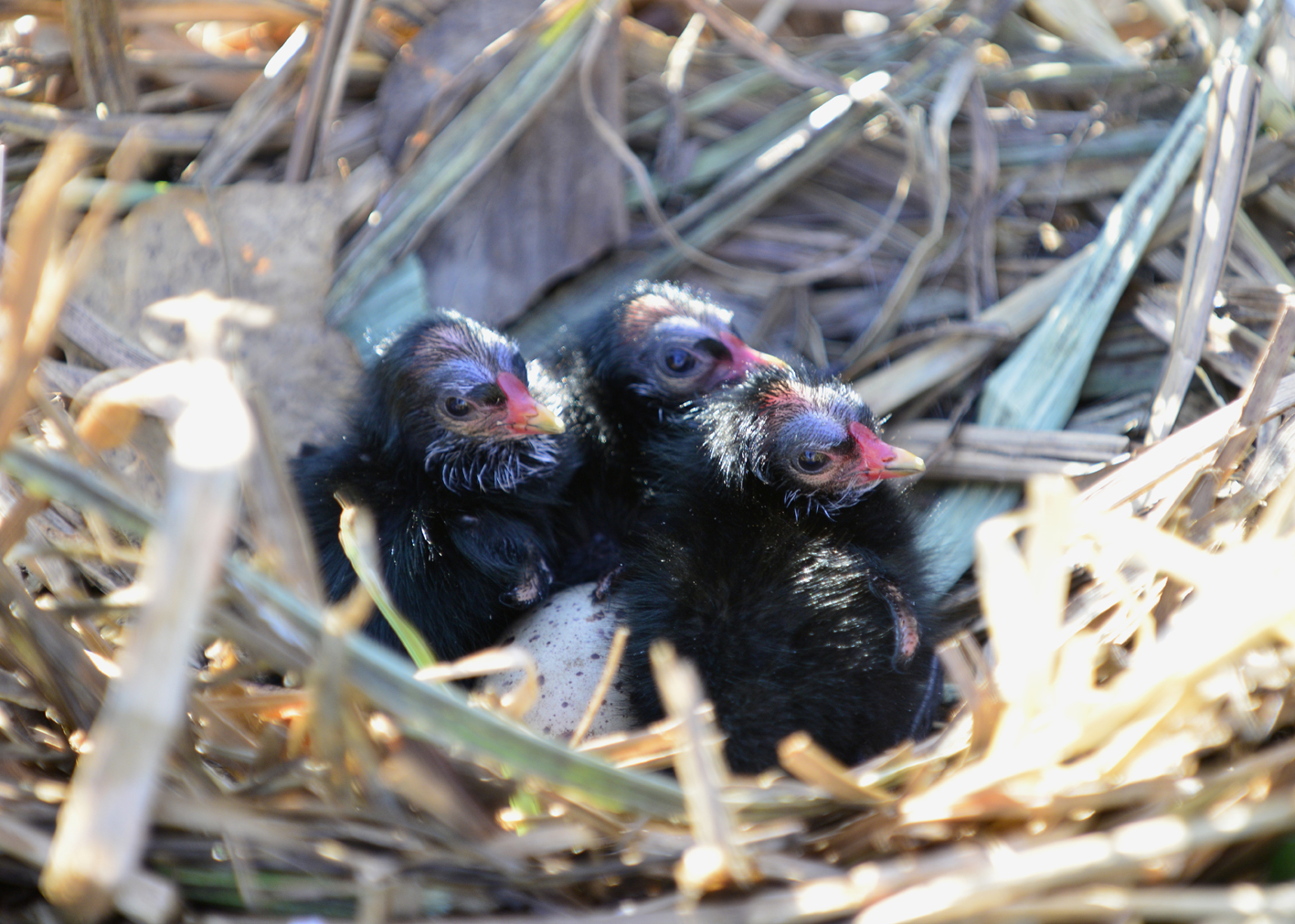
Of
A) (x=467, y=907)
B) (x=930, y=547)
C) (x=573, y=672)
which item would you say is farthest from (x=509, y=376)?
(x=467, y=907)

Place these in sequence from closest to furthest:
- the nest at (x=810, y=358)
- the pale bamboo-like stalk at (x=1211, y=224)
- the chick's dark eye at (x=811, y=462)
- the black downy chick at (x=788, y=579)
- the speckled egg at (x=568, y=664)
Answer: the nest at (x=810, y=358) < the black downy chick at (x=788, y=579) < the speckled egg at (x=568, y=664) < the chick's dark eye at (x=811, y=462) < the pale bamboo-like stalk at (x=1211, y=224)

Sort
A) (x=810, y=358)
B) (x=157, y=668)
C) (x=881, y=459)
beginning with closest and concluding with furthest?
(x=157, y=668) < (x=881, y=459) < (x=810, y=358)

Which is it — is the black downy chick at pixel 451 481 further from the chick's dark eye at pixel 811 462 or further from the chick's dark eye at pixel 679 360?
the chick's dark eye at pixel 811 462

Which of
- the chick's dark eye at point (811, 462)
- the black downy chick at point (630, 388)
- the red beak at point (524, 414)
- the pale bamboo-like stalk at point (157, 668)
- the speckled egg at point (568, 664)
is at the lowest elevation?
the pale bamboo-like stalk at point (157, 668)

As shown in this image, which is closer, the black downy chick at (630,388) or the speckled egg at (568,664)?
the speckled egg at (568,664)

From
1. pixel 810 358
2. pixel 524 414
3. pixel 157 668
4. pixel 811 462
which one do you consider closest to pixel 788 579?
pixel 811 462

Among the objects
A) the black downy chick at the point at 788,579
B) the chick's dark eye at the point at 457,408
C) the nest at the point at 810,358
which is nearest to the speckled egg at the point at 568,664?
the black downy chick at the point at 788,579

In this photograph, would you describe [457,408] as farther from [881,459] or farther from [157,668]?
[157,668]
